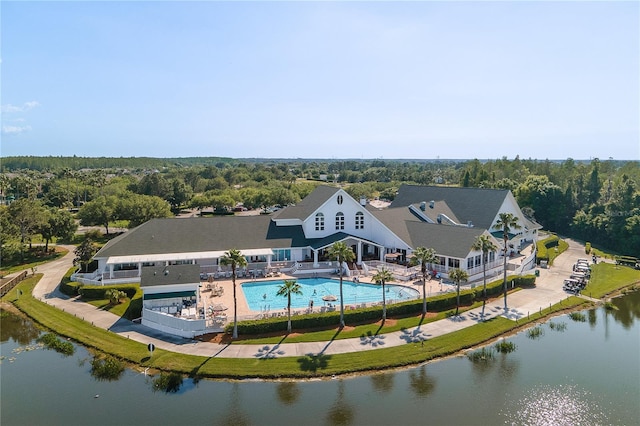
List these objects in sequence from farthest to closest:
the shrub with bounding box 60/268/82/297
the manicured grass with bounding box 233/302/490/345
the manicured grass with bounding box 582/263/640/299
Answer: the manicured grass with bounding box 582/263/640/299 → the shrub with bounding box 60/268/82/297 → the manicured grass with bounding box 233/302/490/345

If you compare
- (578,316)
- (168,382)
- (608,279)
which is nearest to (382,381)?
(168,382)

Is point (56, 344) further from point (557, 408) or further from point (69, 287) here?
point (557, 408)

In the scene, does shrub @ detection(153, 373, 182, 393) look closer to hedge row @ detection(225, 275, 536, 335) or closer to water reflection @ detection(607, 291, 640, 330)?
hedge row @ detection(225, 275, 536, 335)

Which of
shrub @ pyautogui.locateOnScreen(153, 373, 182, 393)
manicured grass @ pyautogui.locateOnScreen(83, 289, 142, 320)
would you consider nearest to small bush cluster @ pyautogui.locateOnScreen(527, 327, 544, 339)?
shrub @ pyautogui.locateOnScreen(153, 373, 182, 393)

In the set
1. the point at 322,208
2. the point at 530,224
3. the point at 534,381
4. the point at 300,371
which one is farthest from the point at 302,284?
the point at 530,224

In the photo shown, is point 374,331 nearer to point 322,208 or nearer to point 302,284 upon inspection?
point 302,284

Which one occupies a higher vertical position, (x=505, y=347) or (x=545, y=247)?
(x=545, y=247)
